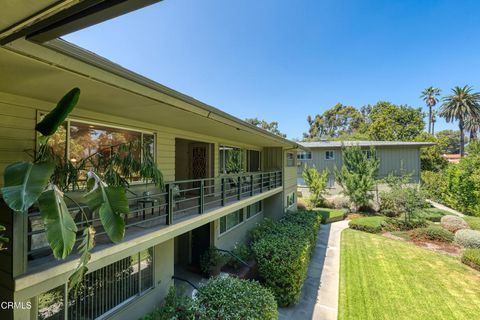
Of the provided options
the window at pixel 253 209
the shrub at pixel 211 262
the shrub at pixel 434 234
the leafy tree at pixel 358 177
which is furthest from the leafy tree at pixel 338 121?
the shrub at pixel 211 262

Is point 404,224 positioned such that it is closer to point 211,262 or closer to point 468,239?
point 468,239

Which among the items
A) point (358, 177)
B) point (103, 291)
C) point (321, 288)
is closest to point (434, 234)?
point (358, 177)

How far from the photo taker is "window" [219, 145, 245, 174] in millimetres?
11870

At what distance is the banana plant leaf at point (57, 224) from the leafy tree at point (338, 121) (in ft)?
190

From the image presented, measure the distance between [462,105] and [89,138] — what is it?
5256cm

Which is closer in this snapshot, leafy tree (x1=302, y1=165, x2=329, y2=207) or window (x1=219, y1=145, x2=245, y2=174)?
window (x1=219, y1=145, x2=245, y2=174)

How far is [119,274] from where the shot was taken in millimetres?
5898

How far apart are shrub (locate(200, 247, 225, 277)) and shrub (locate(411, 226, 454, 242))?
14502mm

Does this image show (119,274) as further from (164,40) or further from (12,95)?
(164,40)

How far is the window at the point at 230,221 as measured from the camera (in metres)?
11.0

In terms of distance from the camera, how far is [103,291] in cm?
545

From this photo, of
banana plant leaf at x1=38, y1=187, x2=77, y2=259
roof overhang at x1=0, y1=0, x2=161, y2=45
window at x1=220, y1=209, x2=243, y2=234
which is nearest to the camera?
roof overhang at x1=0, y1=0, x2=161, y2=45

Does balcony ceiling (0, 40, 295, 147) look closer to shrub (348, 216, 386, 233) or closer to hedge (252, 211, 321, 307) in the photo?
hedge (252, 211, 321, 307)

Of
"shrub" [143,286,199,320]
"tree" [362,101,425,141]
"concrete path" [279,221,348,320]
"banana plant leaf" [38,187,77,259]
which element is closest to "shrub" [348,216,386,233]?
"concrete path" [279,221,348,320]
